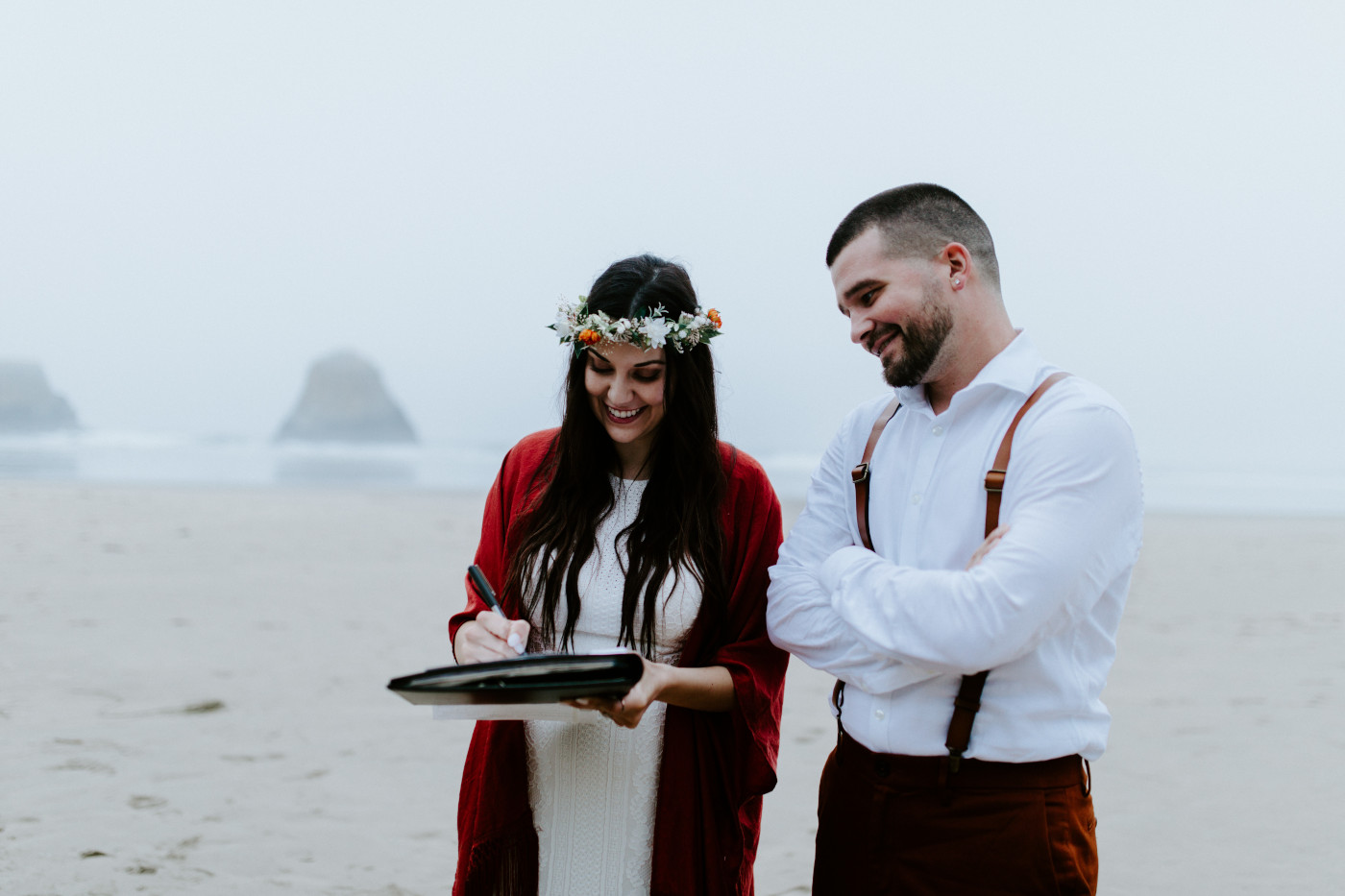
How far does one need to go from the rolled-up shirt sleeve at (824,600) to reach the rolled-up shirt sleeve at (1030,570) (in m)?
0.05

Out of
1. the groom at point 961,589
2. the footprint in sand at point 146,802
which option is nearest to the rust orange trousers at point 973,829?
the groom at point 961,589

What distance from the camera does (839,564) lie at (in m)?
2.09

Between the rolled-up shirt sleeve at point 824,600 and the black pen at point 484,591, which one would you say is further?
the black pen at point 484,591

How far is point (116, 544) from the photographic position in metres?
11.4

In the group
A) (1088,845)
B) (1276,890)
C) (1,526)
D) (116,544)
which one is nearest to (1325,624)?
(1276,890)

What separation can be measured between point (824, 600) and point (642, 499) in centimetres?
58

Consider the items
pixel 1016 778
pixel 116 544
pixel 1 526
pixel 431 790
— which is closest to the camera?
pixel 1016 778

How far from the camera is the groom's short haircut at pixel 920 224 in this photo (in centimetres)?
209

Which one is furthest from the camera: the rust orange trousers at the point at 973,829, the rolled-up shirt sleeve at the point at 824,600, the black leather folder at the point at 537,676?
the rolled-up shirt sleeve at the point at 824,600

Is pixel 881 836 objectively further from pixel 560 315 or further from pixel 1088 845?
pixel 560 315

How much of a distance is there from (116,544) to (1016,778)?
457 inches

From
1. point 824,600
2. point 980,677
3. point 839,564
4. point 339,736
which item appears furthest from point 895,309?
point 339,736

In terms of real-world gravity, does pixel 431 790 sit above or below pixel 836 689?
below

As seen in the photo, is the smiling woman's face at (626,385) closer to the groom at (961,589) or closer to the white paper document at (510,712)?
the groom at (961,589)
